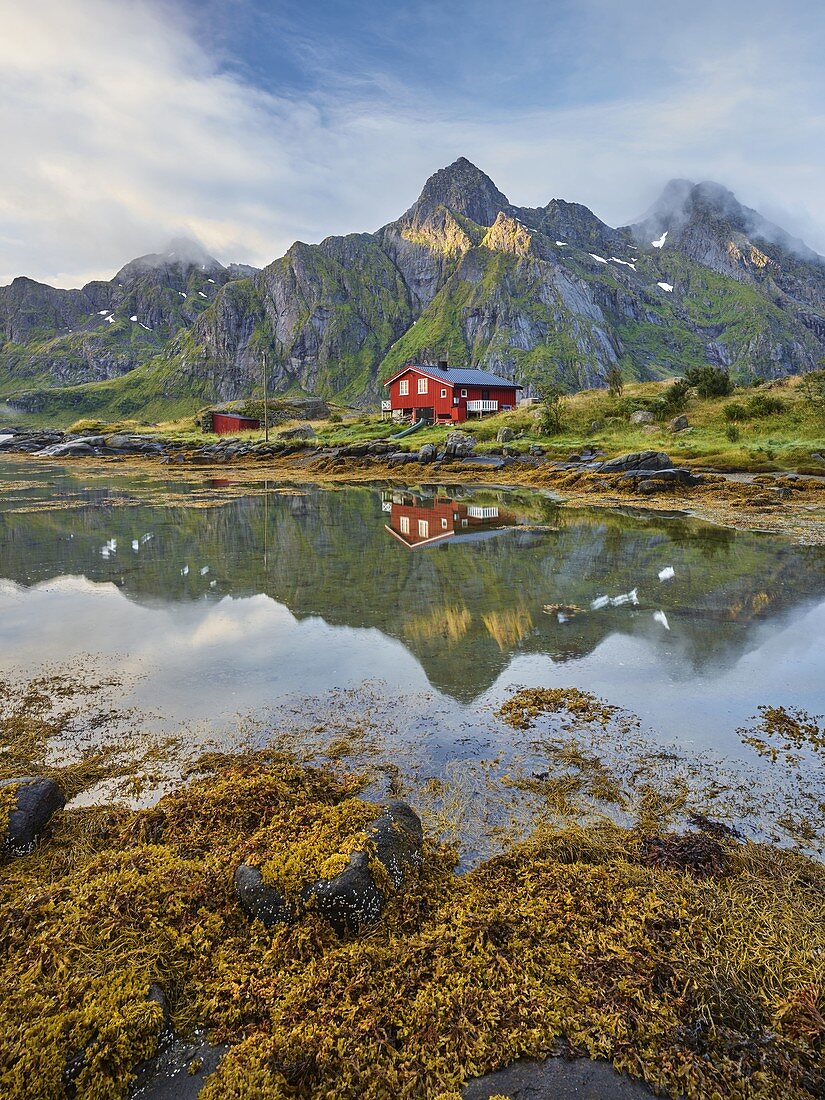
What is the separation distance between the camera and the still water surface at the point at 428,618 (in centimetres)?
1001

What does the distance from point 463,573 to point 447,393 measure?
222 ft

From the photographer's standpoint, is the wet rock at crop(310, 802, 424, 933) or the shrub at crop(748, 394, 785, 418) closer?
the wet rock at crop(310, 802, 424, 933)

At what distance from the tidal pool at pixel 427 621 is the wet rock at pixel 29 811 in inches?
106

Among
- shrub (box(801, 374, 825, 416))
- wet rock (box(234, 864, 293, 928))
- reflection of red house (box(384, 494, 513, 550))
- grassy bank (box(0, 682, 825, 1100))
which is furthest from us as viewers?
shrub (box(801, 374, 825, 416))

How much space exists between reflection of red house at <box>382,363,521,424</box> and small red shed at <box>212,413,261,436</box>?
93.9 ft

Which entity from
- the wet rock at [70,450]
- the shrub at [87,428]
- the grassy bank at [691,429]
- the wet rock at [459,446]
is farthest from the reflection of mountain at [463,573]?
the shrub at [87,428]

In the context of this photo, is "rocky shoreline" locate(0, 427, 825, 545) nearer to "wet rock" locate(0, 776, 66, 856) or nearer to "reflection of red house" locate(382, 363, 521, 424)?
"reflection of red house" locate(382, 363, 521, 424)

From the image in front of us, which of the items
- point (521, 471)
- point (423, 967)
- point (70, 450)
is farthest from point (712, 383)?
point (70, 450)

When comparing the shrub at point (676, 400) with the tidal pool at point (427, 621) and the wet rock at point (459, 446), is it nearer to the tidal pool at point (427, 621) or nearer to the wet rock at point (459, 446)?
the wet rock at point (459, 446)

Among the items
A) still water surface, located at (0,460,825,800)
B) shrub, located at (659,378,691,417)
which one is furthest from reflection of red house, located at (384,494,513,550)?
shrub, located at (659,378,691,417)

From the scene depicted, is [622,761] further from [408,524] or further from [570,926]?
[408,524]

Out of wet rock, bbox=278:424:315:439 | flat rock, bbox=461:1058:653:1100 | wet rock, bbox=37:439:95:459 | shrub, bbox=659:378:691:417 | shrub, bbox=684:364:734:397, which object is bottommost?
flat rock, bbox=461:1058:653:1100

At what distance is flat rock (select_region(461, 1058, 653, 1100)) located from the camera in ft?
11.6

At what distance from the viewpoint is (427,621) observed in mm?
13758
